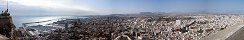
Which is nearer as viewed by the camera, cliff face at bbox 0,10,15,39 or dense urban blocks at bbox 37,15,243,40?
cliff face at bbox 0,10,15,39

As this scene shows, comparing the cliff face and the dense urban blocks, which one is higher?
the cliff face

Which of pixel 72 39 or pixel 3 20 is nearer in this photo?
pixel 3 20

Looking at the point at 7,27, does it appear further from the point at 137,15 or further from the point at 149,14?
the point at 137,15

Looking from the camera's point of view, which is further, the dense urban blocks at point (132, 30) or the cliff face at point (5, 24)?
the dense urban blocks at point (132, 30)

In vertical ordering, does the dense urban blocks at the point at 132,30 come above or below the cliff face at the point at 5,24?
below

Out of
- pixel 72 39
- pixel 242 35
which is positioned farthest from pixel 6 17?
pixel 72 39

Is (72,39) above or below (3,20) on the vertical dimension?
below

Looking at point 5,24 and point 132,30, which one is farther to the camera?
point 132,30

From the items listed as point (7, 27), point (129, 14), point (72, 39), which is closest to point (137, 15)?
point (129, 14)

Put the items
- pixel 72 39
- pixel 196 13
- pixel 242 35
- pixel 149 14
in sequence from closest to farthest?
pixel 242 35, pixel 72 39, pixel 149 14, pixel 196 13

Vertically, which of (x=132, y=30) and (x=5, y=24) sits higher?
(x=5, y=24)

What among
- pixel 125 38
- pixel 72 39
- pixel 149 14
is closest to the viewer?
pixel 125 38
